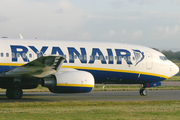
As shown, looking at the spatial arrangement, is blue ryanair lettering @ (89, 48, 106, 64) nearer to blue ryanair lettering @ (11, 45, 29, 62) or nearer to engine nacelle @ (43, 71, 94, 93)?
engine nacelle @ (43, 71, 94, 93)

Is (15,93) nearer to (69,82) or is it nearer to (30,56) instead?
(30,56)

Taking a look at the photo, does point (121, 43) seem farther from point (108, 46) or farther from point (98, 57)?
point (98, 57)

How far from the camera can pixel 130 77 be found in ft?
66.8

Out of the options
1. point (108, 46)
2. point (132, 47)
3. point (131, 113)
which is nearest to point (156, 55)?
point (132, 47)

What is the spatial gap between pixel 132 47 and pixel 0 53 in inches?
363

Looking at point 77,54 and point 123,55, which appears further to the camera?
point 123,55

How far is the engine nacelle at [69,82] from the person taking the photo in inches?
632

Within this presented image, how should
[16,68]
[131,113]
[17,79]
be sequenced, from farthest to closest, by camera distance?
[17,79] → [16,68] → [131,113]

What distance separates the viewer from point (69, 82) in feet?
52.7

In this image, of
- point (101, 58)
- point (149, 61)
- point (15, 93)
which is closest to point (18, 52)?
point (15, 93)

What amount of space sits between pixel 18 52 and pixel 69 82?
142 inches

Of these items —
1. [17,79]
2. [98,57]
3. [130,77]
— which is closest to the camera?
[17,79]

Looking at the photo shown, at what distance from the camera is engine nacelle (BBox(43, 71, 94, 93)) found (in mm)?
16047

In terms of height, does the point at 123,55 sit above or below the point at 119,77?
above
